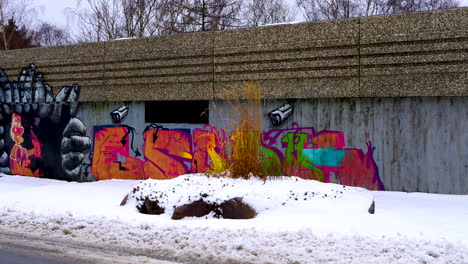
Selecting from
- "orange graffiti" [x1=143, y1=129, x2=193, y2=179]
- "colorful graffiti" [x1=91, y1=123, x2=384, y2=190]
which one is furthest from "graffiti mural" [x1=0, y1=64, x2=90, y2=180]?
"orange graffiti" [x1=143, y1=129, x2=193, y2=179]

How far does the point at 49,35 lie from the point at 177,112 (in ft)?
110

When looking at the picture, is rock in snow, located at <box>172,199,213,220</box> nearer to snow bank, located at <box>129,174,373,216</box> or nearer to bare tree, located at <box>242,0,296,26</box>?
snow bank, located at <box>129,174,373,216</box>

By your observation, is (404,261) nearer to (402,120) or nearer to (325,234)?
(325,234)

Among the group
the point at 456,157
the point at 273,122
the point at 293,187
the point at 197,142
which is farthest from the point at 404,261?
the point at 197,142

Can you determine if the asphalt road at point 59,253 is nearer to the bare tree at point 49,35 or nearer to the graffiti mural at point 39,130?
the graffiti mural at point 39,130

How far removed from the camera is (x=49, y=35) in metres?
41.4

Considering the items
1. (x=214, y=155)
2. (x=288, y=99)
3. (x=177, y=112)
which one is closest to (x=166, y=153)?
(x=177, y=112)

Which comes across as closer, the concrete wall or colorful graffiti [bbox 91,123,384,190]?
the concrete wall

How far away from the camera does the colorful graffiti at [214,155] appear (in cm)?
984

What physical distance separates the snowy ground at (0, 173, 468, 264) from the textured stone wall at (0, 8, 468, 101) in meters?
2.33

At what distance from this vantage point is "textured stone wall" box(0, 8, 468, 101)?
913 centimetres

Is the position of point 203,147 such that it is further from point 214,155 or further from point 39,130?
point 39,130

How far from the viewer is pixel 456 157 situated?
9094mm

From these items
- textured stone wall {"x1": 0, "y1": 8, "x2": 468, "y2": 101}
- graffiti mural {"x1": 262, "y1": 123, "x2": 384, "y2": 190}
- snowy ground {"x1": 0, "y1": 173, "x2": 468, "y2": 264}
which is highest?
textured stone wall {"x1": 0, "y1": 8, "x2": 468, "y2": 101}
